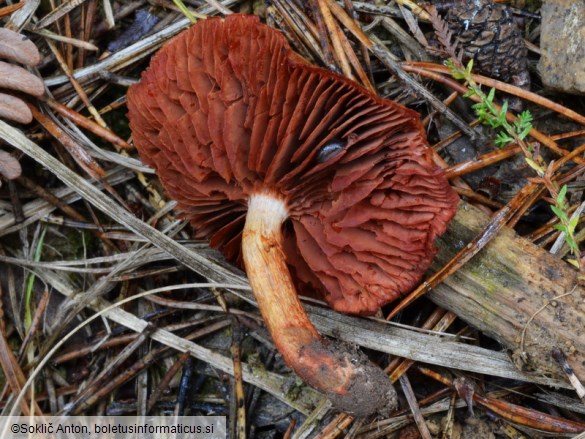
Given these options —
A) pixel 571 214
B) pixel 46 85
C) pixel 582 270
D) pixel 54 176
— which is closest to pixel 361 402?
pixel 582 270

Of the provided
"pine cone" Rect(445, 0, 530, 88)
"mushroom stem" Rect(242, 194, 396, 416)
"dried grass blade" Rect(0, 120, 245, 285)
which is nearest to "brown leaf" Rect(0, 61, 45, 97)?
"dried grass blade" Rect(0, 120, 245, 285)

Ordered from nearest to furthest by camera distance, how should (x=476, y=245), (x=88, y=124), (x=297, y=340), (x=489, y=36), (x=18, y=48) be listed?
(x=297, y=340)
(x=476, y=245)
(x=489, y=36)
(x=18, y=48)
(x=88, y=124)

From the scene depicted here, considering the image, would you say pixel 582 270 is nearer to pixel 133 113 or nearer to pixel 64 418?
pixel 133 113

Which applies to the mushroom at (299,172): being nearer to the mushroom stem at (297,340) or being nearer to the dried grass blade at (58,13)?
the mushroom stem at (297,340)

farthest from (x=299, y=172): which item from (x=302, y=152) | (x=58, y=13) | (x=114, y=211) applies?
(x=58, y=13)

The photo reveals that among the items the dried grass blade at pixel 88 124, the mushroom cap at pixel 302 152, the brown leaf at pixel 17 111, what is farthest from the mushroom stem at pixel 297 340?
the brown leaf at pixel 17 111

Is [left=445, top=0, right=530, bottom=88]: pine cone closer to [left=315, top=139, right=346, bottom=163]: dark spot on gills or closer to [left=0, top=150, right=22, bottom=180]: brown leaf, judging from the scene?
[left=315, top=139, right=346, bottom=163]: dark spot on gills

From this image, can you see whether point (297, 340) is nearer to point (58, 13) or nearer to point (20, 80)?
point (20, 80)
